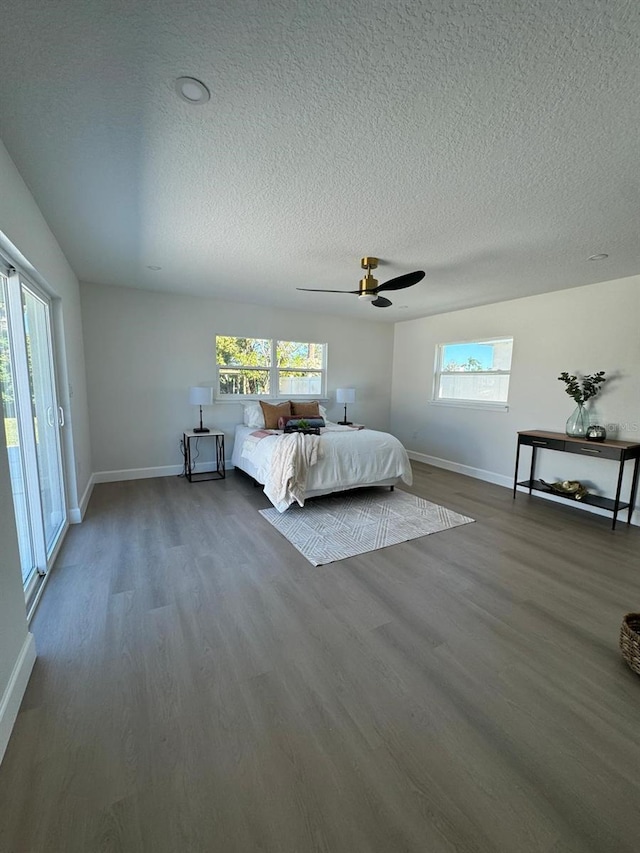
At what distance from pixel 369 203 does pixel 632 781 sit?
2.97 m

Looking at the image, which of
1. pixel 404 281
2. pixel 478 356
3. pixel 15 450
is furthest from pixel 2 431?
pixel 478 356

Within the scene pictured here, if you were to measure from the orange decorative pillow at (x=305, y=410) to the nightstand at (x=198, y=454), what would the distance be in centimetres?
110

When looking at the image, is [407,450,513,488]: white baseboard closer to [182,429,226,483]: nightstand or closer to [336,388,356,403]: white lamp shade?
[336,388,356,403]: white lamp shade

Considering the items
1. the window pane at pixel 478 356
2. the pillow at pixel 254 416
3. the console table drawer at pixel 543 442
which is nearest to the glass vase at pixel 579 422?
the console table drawer at pixel 543 442

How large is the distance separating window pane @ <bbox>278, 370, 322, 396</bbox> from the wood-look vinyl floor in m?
3.35

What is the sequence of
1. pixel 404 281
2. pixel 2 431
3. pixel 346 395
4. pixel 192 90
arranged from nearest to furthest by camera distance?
pixel 192 90
pixel 2 431
pixel 404 281
pixel 346 395

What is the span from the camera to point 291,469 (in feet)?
11.5

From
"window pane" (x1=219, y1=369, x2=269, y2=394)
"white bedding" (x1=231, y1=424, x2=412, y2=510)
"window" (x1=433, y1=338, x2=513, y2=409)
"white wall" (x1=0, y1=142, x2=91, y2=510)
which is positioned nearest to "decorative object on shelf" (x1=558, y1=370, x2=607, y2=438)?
"window" (x1=433, y1=338, x2=513, y2=409)

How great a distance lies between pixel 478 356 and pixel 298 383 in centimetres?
281

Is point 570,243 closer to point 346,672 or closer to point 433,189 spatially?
point 433,189

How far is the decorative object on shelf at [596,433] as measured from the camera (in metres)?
3.60

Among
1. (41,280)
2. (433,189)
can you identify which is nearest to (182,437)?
(41,280)

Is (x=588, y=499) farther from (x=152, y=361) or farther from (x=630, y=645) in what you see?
(x=152, y=361)

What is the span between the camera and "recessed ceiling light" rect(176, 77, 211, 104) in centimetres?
131
